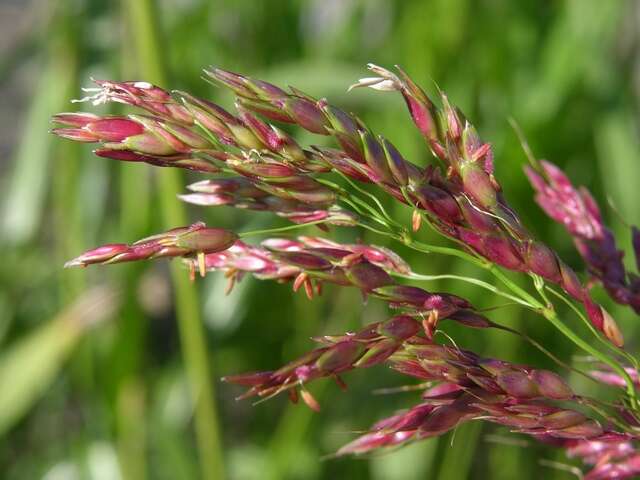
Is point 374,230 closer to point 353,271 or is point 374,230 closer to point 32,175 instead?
point 353,271

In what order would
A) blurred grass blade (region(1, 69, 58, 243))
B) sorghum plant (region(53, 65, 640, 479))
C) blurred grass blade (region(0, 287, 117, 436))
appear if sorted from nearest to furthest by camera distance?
sorghum plant (region(53, 65, 640, 479)) < blurred grass blade (region(0, 287, 117, 436)) < blurred grass blade (region(1, 69, 58, 243))

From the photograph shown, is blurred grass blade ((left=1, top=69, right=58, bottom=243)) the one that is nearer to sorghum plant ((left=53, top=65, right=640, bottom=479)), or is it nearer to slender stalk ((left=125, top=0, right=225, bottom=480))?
slender stalk ((left=125, top=0, right=225, bottom=480))

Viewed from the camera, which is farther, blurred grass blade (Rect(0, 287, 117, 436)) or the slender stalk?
blurred grass blade (Rect(0, 287, 117, 436))

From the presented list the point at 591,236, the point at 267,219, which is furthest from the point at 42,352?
the point at 591,236

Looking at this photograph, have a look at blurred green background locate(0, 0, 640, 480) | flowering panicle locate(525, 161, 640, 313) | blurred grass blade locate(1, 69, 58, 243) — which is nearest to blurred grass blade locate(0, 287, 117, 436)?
blurred green background locate(0, 0, 640, 480)

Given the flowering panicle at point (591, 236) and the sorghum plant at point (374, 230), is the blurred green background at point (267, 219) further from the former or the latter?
the sorghum plant at point (374, 230)

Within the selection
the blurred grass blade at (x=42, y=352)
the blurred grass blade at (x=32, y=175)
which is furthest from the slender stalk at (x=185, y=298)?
the blurred grass blade at (x=32, y=175)

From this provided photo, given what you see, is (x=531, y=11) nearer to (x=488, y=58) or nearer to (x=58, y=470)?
(x=488, y=58)
